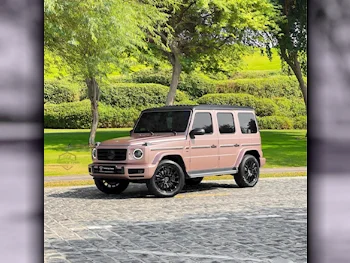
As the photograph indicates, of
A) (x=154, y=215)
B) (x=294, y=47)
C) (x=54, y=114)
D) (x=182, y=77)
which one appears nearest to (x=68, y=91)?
(x=54, y=114)

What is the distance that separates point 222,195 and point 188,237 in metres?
5.78

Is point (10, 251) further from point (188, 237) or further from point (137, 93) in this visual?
point (137, 93)

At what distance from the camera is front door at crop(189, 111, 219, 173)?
14023 mm

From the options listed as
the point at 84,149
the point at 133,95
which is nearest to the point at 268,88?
the point at 133,95

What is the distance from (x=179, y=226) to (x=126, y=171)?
3.70 metres

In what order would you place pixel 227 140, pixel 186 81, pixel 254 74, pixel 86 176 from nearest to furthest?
1. pixel 227 140
2. pixel 86 176
3. pixel 186 81
4. pixel 254 74

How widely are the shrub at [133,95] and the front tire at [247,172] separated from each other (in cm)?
2657

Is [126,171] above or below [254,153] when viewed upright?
below

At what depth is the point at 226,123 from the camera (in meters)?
15.2

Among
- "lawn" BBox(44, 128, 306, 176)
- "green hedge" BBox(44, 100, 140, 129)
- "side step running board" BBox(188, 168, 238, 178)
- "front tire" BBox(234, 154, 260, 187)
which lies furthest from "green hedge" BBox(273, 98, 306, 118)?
"side step running board" BBox(188, 168, 238, 178)

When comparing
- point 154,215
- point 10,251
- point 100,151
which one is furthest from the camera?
point 100,151

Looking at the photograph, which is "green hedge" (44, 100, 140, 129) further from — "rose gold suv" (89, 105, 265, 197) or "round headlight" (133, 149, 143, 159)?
"round headlight" (133, 149, 143, 159)

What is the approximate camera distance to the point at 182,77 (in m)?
45.8

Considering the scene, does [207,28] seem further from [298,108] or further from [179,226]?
[179,226]
